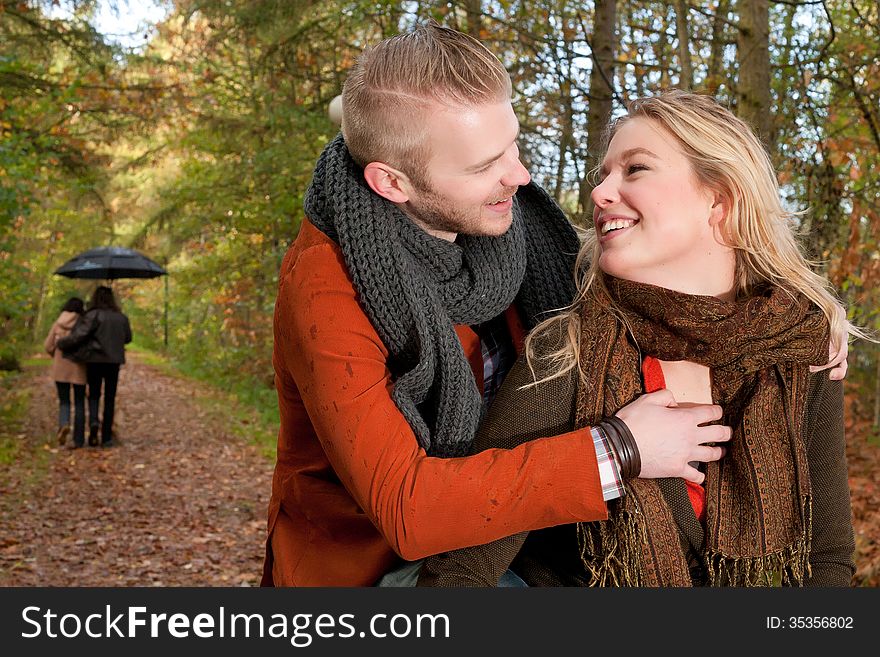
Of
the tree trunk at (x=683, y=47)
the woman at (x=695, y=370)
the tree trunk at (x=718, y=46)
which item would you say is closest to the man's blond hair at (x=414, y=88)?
the woman at (x=695, y=370)

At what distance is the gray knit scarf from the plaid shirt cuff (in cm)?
39

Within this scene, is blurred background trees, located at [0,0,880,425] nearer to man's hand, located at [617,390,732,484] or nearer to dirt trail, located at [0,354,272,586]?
man's hand, located at [617,390,732,484]

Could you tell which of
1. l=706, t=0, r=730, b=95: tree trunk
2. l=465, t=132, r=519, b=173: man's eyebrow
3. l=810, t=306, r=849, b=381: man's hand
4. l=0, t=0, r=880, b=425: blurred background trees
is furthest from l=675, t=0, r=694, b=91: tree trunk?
l=465, t=132, r=519, b=173: man's eyebrow

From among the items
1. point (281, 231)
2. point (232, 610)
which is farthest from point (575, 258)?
point (281, 231)

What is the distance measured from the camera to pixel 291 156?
41.7 ft

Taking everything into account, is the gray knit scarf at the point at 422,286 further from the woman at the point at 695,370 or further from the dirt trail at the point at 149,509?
the dirt trail at the point at 149,509

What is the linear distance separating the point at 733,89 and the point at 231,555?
5512 mm

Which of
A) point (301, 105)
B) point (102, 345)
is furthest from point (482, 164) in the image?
point (301, 105)

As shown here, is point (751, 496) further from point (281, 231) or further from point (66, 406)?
point (281, 231)

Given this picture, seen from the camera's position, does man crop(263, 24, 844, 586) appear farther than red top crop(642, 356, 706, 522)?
No

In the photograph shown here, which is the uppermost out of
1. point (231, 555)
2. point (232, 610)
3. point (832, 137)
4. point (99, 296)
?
point (832, 137)

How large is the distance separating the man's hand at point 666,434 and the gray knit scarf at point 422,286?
442mm

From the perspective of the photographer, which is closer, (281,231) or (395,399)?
(395,399)

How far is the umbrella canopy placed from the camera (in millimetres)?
12711
